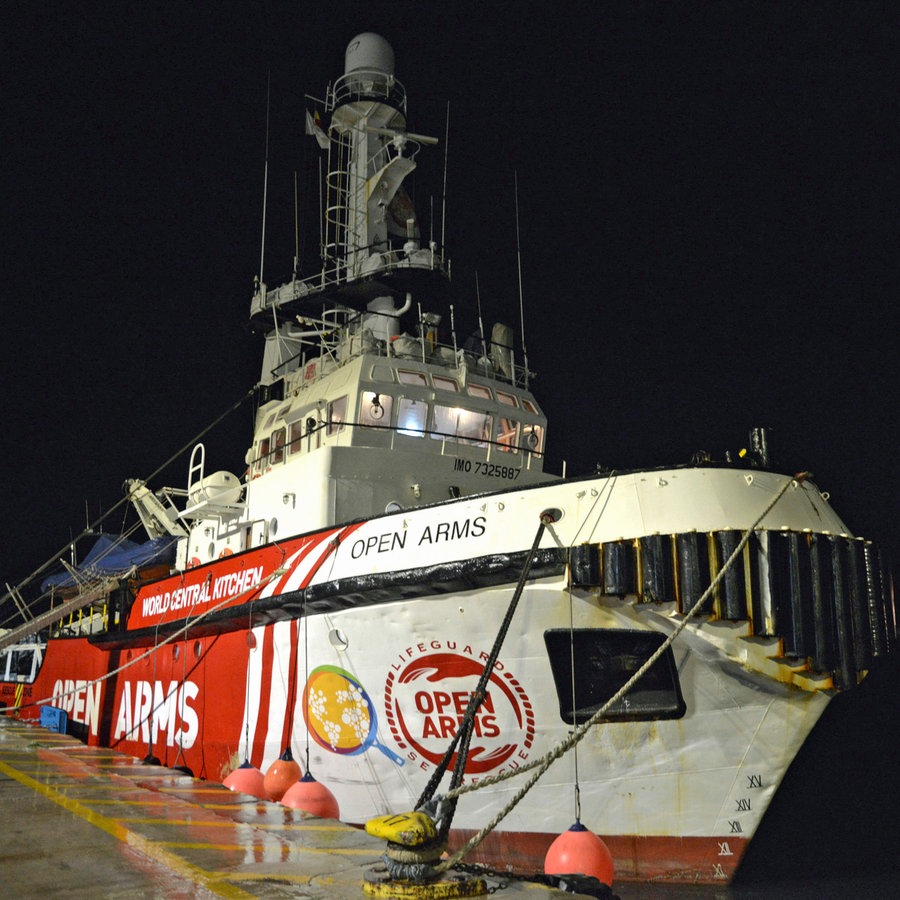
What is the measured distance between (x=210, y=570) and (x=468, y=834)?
197 inches

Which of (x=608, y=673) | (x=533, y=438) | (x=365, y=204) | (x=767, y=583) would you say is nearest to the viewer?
(x=767, y=583)

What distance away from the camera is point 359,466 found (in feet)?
34.7

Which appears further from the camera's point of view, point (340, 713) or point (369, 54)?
point (369, 54)

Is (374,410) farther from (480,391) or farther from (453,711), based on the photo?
(453,711)

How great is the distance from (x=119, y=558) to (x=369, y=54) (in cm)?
1318

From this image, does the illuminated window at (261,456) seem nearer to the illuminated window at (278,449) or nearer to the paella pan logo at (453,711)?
the illuminated window at (278,449)

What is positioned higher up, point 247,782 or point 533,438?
point 533,438

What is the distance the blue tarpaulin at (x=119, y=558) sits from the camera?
61.1ft

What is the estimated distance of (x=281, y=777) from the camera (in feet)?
26.2

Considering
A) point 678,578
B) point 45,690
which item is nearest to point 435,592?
point 678,578

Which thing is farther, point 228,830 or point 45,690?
point 45,690

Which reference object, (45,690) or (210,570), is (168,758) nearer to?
(210,570)

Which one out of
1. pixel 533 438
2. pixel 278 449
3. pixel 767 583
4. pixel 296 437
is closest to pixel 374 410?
pixel 296 437

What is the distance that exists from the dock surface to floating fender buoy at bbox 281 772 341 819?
0.32 m
